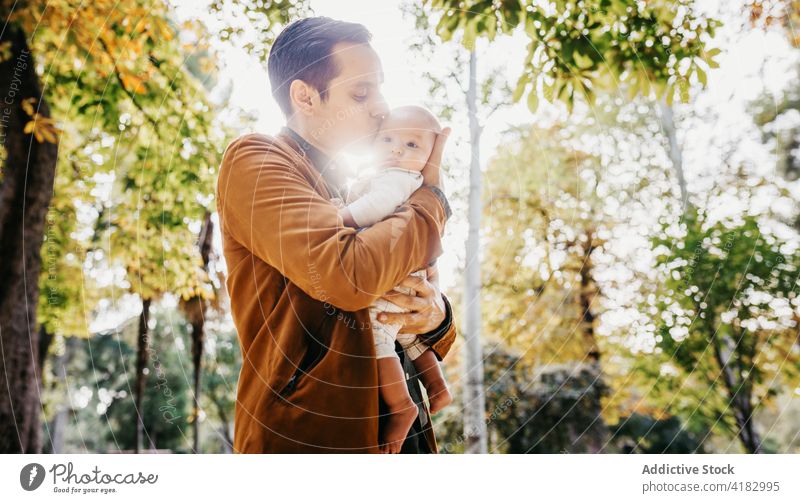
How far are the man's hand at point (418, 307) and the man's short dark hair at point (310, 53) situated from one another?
1.76ft

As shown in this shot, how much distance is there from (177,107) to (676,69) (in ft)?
9.04

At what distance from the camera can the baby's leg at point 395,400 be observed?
134 cm

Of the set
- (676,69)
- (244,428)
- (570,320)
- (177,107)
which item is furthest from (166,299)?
(676,69)

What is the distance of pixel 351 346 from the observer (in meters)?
1.27

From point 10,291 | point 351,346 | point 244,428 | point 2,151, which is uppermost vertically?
point 2,151

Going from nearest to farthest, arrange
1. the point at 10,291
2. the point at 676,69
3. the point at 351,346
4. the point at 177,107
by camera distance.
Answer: the point at 351,346
the point at 676,69
the point at 10,291
the point at 177,107

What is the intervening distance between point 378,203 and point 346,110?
312 millimetres

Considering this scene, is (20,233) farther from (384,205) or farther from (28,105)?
(384,205)

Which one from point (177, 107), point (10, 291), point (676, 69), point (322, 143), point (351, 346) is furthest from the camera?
point (177, 107)

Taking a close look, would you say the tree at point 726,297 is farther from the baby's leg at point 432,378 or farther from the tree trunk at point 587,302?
the baby's leg at point 432,378

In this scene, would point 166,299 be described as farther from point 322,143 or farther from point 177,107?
point 322,143

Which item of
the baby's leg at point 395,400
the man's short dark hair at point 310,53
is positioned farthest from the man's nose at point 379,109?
the baby's leg at point 395,400

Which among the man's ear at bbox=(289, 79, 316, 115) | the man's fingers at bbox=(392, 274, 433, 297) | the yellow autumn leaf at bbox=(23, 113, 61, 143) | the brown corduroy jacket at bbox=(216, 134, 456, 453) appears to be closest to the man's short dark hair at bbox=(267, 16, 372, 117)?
the man's ear at bbox=(289, 79, 316, 115)

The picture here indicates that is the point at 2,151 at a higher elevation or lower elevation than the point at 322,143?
higher
